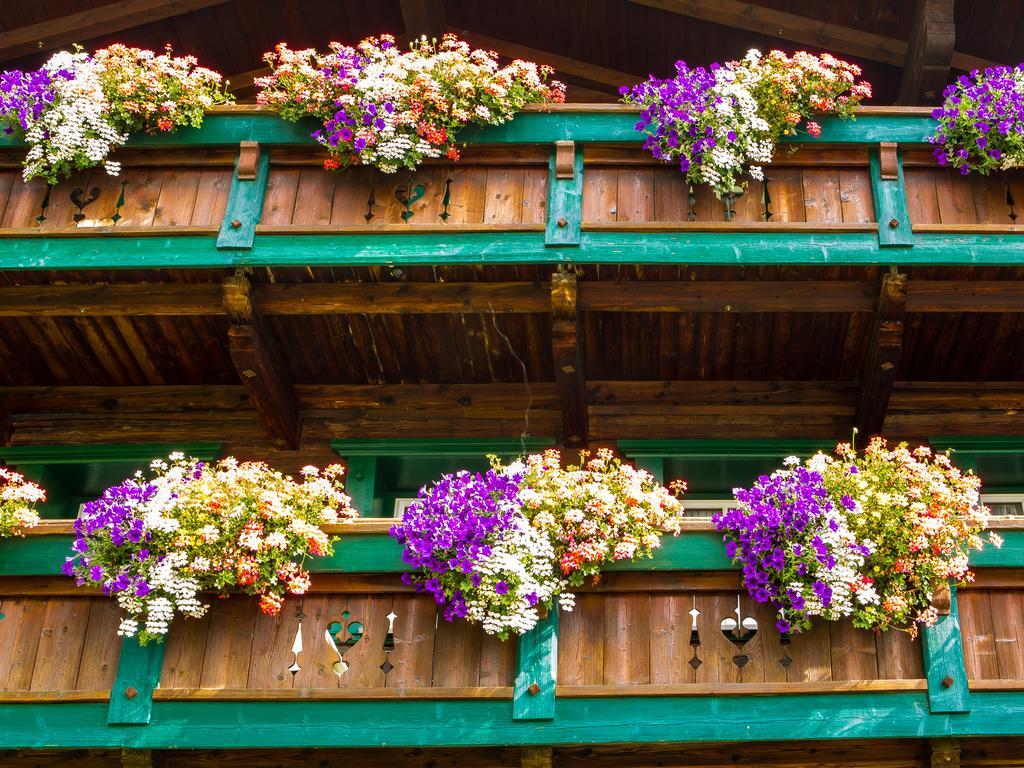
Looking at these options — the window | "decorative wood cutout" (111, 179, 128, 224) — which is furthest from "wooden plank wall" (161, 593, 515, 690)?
the window

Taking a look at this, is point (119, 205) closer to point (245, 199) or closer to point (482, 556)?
point (245, 199)

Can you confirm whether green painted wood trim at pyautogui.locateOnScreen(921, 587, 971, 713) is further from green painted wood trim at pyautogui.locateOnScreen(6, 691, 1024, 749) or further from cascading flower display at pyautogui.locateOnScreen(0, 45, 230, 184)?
cascading flower display at pyautogui.locateOnScreen(0, 45, 230, 184)

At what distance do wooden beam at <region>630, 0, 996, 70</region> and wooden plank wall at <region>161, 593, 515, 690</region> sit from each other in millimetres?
6475

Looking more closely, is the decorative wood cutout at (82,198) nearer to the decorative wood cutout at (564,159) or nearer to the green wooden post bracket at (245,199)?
the green wooden post bracket at (245,199)

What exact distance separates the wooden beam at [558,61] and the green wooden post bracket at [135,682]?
712 centimetres

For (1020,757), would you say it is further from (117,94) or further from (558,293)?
(117,94)

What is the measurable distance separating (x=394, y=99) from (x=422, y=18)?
116 inches

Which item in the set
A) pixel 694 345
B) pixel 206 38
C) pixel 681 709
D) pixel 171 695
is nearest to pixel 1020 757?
pixel 681 709

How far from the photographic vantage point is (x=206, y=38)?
12.8m

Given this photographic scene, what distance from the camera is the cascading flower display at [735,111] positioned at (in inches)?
384

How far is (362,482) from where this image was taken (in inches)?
429

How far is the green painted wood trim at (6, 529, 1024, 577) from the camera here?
8469 mm

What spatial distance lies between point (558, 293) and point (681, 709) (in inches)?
124

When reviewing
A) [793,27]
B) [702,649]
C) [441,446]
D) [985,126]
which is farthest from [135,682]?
[793,27]
